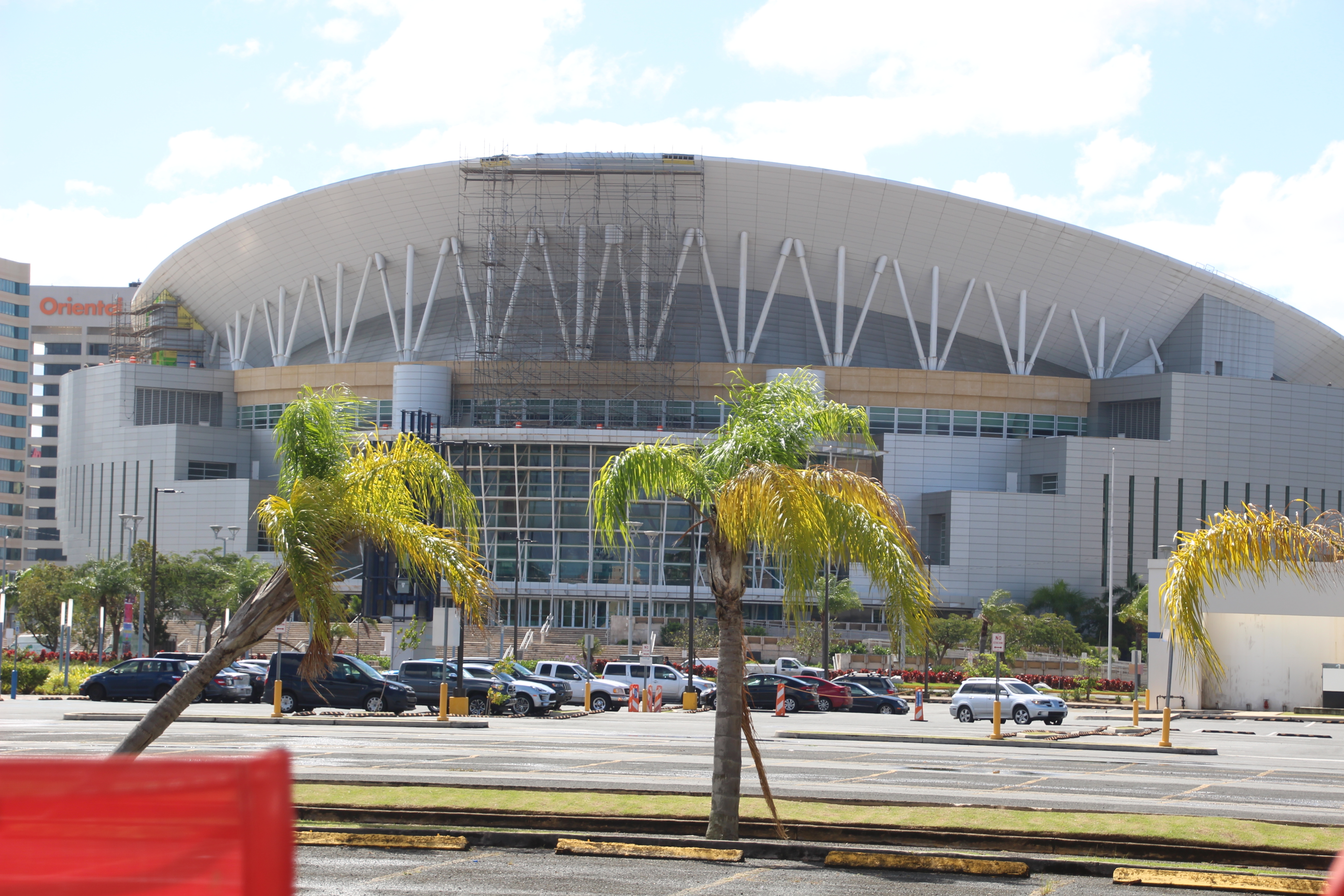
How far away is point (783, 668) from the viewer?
A: 64.9m

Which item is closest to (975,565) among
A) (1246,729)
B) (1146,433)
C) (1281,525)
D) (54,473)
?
(1146,433)

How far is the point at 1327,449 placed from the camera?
100875mm

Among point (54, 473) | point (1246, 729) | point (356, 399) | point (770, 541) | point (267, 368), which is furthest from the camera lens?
point (54, 473)

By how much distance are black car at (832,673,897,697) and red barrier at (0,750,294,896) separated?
49.0m

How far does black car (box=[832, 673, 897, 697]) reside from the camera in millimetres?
51844

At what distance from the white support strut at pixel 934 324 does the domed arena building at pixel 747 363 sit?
0.41 meters

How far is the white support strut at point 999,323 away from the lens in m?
98.6

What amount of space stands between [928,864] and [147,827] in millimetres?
10995

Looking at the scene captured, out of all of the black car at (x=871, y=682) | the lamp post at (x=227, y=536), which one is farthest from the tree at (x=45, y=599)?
the black car at (x=871, y=682)

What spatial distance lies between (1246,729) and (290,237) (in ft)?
265

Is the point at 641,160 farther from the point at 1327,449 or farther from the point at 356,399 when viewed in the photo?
the point at 356,399

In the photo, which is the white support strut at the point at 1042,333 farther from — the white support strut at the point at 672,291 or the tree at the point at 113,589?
the tree at the point at 113,589

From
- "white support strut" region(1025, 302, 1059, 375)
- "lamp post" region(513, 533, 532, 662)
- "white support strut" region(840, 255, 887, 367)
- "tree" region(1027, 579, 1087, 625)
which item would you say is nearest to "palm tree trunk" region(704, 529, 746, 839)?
"lamp post" region(513, 533, 532, 662)

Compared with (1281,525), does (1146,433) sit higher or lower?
higher
